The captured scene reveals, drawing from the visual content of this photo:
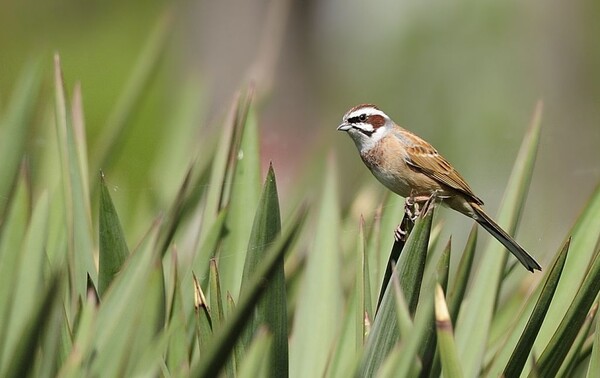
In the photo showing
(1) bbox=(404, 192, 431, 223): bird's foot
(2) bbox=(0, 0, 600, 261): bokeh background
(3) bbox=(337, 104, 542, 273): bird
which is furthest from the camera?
(2) bbox=(0, 0, 600, 261): bokeh background

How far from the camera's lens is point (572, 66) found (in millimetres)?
8320

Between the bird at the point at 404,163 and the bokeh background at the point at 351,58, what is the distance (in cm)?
175

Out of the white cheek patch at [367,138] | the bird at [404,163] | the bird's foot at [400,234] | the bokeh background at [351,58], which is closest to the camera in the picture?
the bird's foot at [400,234]

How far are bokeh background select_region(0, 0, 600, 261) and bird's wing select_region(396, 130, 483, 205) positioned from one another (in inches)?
70.2

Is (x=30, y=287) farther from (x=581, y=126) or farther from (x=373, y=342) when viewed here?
(x=581, y=126)

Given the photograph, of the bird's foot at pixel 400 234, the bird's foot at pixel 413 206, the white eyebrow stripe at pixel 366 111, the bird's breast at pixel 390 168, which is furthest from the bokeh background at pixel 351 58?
the bird's foot at pixel 400 234

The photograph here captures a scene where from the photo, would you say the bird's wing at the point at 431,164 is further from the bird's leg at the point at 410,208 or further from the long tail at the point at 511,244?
the bird's leg at the point at 410,208

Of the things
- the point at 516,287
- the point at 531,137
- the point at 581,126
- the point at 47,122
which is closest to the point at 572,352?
the point at 531,137

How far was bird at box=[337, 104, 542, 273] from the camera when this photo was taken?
298 cm

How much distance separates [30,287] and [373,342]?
2.21 feet

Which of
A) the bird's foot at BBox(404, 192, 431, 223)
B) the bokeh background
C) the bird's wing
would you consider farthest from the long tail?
the bokeh background

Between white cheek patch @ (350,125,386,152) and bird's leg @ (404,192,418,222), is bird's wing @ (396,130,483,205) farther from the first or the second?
bird's leg @ (404,192,418,222)

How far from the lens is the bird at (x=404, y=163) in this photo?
298cm

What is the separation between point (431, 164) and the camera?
3139 mm
